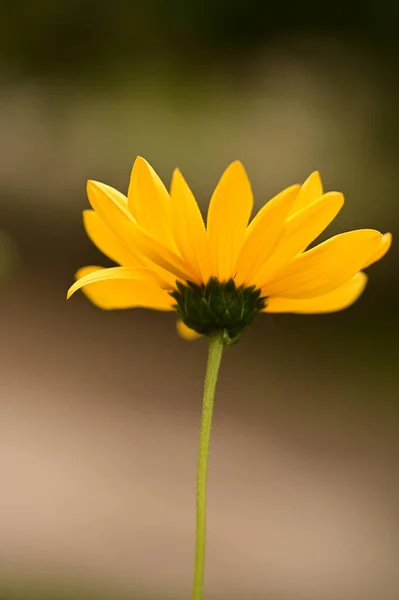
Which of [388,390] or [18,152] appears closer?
[388,390]

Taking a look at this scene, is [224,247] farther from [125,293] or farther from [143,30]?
[143,30]

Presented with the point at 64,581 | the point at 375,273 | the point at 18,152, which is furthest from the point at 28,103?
the point at 64,581

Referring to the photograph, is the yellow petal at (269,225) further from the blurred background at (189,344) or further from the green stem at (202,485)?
the blurred background at (189,344)

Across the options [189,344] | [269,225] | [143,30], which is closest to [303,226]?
[269,225]

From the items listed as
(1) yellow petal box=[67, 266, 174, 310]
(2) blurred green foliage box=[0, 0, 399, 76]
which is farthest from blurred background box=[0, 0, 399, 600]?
(1) yellow petal box=[67, 266, 174, 310]

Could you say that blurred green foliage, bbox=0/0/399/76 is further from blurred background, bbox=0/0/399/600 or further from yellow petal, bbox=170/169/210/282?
yellow petal, bbox=170/169/210/282

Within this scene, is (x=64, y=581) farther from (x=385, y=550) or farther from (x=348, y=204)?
(x=348, y=204)
